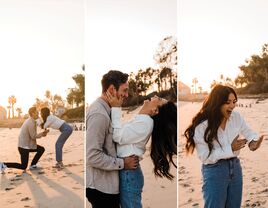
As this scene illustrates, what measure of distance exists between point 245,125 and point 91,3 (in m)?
1.73

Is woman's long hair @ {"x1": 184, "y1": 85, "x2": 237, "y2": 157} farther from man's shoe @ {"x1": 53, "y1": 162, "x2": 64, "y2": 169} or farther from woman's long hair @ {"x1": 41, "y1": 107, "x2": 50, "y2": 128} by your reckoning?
woman's long hair @ {"x1": 41, "y1": 107, "x2": 50, "y2": 128}

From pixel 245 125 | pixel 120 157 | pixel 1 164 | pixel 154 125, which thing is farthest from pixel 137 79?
pixel 1 164

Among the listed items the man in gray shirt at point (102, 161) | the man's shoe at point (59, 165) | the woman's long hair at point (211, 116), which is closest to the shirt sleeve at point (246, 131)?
the woman's long hair at point (211, 116)

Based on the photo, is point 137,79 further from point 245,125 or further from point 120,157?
point 245,125

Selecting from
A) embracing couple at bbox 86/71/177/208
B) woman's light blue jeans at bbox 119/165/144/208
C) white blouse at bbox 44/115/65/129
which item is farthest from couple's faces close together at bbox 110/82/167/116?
white blouse at bbox 44/115/65/129

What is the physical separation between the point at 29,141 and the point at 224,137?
5.61ft

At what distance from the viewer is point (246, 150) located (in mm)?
3768

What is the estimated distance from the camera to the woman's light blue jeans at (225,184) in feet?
11.1

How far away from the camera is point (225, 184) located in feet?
11.1

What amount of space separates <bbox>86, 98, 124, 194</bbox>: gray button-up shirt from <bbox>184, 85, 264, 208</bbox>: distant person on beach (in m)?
0.76

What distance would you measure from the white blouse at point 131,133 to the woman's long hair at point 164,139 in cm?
14

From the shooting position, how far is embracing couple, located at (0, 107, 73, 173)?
151 inches

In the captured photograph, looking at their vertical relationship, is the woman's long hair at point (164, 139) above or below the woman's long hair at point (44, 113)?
below

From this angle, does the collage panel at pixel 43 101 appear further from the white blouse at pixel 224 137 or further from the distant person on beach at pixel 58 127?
the white blouse at pixel 224 137
